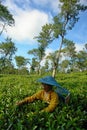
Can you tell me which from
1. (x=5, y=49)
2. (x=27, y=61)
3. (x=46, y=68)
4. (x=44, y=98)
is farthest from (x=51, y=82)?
(x=46, y=68)

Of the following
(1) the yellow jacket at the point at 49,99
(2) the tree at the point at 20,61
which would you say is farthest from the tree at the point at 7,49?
(1) the yellow jacket at the point at 49,99

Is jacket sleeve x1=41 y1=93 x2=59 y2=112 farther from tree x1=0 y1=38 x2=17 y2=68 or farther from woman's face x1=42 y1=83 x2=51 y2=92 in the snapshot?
tree x1=0 y1=38 x2=17 y2=68

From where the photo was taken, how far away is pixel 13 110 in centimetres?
550

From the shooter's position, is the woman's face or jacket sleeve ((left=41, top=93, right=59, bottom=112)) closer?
jacket sleeve ((left=41, top=93, right=59, bottom=112))

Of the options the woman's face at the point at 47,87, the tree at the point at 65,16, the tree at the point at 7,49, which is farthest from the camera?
the tree at the point at 7,49

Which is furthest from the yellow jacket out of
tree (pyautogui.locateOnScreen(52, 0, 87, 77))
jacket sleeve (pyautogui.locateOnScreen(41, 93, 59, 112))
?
tree (pyautogui.locateOnScreen(52, 0, 87, 77))

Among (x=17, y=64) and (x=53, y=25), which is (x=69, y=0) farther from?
(x=17, y=64)

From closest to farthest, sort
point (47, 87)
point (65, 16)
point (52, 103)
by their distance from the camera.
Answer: point (52, 103), point (47, 87), point (65, 16)

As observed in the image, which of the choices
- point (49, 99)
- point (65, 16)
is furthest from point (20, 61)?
point (49, 99)

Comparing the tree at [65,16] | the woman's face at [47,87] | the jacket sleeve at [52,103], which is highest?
the tree at [65,16]

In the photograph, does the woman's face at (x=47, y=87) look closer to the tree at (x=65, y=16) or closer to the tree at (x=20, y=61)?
the tree at (x=65, y=16)

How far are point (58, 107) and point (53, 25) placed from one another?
77.1ft

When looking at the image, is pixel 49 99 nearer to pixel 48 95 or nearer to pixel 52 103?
pixel 48 95

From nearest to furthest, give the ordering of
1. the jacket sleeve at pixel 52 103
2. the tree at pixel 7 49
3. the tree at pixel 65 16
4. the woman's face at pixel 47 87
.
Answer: the jacket sleeve at pixel 52 103
the woman's face at pixel 47 87
the tree at pixel 65 16
the tree at pixel 7 49
